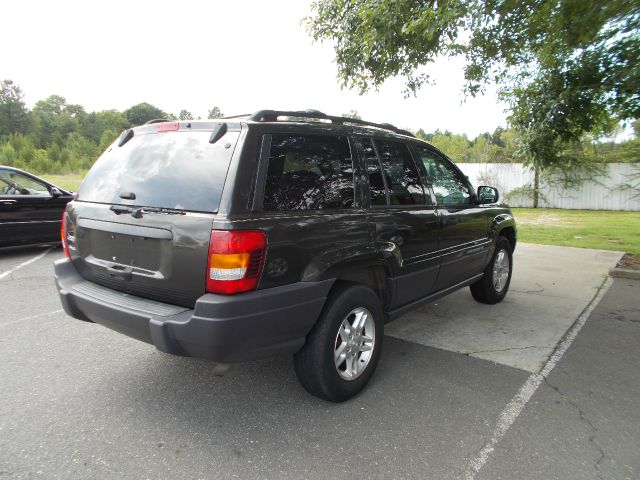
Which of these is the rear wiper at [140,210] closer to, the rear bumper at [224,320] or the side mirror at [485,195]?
the rear bumper at [224,320]

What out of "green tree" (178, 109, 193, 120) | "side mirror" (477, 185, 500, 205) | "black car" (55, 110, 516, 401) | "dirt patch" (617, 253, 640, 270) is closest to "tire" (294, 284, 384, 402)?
"black car" (55, 110, 516, 401)

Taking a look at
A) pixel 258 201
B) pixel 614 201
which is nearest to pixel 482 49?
pixel 258 201

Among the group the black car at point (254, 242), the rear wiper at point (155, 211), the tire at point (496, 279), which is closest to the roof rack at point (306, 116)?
the black car at point (254, 242)

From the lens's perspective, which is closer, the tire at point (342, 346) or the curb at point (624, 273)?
the tire at point (342, 346)

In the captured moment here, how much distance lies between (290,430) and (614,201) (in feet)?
62.3

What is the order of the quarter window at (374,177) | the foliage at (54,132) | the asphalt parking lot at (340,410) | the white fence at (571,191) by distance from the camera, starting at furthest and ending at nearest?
the foliage at (54,132), the white fence at (571,191), the quarter window at (374,177), the asphalt parking lot at (340,410)

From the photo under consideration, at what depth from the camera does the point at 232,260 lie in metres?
2.39

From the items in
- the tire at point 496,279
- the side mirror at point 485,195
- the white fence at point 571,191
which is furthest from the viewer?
the white fence at point 571,191

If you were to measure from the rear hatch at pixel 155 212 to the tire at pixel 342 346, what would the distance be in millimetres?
836

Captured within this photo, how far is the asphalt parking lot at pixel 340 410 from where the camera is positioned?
2.37m

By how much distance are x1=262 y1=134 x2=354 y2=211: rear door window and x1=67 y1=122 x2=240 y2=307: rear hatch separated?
0.29 metres

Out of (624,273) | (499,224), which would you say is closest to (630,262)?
(624,273)

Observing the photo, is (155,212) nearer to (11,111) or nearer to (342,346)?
(342,346)

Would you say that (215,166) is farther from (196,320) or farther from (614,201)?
(614,201)
